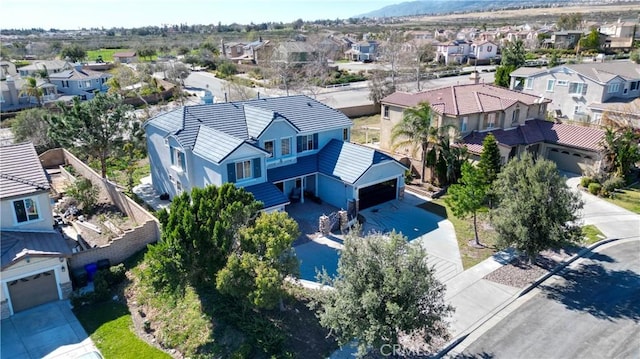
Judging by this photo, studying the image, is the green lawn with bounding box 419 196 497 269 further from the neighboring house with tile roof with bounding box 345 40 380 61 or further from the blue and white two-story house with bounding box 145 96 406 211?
the neighboring house with tile roof with bounding box 345 40 380 61

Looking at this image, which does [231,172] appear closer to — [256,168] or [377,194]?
[256,168]

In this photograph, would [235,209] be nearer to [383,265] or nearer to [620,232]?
[383,265]

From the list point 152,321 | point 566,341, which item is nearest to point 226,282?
point 152,321

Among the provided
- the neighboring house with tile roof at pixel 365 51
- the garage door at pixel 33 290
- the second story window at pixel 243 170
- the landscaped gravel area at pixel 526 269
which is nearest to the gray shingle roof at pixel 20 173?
the garage door at pixel 33 290

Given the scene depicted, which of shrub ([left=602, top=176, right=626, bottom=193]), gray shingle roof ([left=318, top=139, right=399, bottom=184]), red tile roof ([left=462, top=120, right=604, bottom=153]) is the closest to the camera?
gray shingle roof ([left=318, top=139, right=399, bottom=184])

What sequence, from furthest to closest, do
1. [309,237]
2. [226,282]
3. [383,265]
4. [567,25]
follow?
[567,25], [309,237], [226,282], [383,265]

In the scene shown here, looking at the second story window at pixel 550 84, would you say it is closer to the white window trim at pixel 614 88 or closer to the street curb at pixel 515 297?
the white window trim at pixel 614 88

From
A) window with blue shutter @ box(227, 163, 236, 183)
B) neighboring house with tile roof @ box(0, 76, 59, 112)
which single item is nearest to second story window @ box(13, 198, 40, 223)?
window with blue shutter @ box(227, 163, 236, 183)
